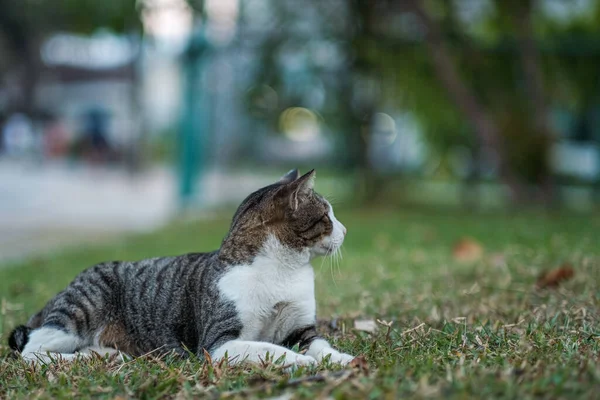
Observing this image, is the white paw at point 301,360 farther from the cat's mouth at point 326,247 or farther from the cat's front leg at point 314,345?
the cat's mouth at point 326,247

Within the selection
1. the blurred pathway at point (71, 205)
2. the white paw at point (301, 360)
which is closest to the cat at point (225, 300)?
the white paw at point (301, 360)

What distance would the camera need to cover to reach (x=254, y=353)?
3.28m

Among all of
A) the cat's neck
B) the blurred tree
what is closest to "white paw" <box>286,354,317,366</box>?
the cat's neck

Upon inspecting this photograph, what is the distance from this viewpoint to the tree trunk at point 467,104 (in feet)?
36.3

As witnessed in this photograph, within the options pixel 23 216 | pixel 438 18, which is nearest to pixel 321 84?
pixel 438 18

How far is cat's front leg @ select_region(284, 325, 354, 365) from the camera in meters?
3.24

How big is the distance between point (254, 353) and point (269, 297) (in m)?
0.31

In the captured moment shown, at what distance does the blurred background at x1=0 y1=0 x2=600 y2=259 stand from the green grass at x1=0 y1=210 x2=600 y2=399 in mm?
3461

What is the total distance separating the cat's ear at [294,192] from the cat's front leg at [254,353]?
2.30 ft

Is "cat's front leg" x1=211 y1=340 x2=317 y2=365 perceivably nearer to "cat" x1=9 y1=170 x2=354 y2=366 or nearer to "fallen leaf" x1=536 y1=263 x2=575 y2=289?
"cat" x1=9 y1=170 x2=354 y2=366

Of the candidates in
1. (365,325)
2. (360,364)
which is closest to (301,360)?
(360,364)

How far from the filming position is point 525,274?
18.0 feet

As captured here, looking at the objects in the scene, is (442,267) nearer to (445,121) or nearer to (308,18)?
(308,18)

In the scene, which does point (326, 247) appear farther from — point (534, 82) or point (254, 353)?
point (534, 82)
